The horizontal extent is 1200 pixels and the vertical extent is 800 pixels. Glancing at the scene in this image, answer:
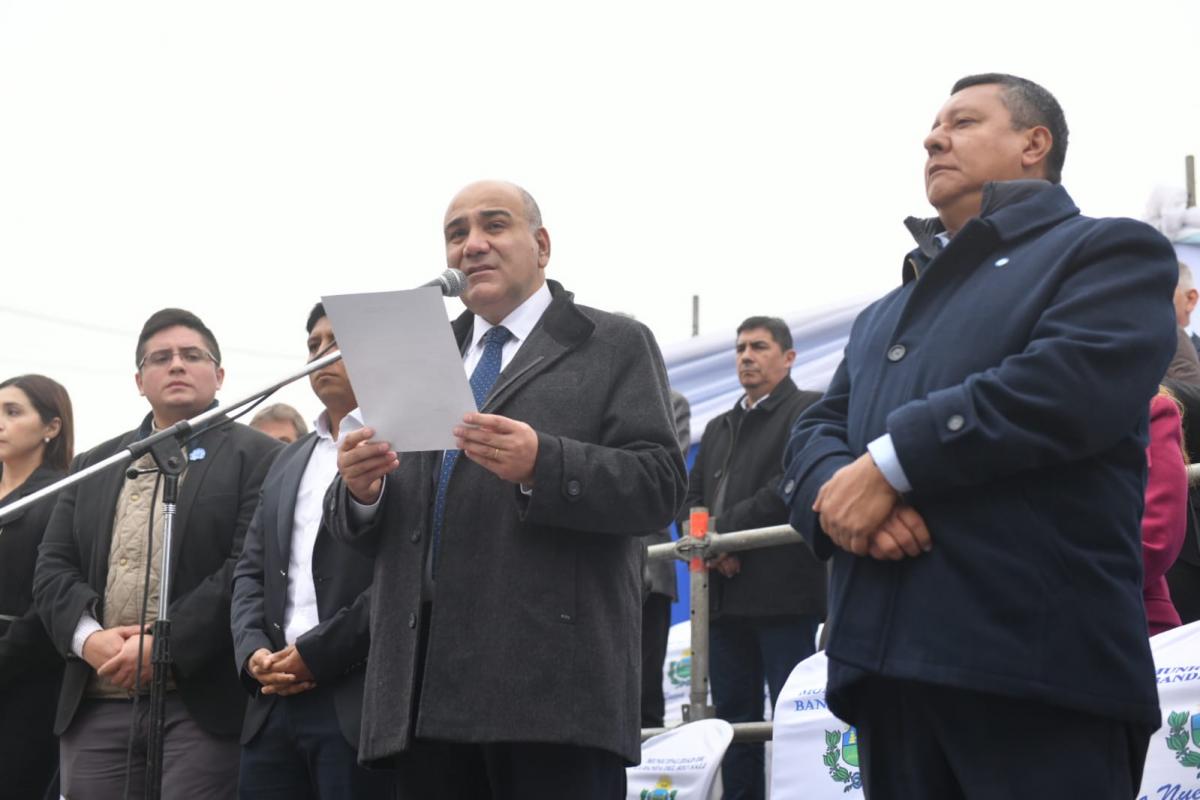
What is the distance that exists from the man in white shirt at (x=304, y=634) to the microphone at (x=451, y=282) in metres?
0.76

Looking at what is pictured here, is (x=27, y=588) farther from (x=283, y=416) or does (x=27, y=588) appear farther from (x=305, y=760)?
(x=283, y=416)

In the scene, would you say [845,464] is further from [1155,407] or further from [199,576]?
[199,576]

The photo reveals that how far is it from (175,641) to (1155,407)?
2.92 metres

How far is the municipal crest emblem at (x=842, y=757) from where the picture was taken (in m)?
3.84

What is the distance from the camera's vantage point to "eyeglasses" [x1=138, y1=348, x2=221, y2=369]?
471cm

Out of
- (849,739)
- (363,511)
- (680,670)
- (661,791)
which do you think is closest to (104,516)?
(363,511)

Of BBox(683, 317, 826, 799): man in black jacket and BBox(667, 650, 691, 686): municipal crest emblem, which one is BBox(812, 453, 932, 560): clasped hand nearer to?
BBox(683, 317, 826, 799): man in black jacket

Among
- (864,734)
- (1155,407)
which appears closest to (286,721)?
(864,734)

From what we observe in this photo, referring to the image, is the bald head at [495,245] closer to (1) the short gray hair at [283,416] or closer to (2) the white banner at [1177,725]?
(2) the white banner at [1177,725]

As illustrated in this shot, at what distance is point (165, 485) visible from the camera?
11.7 ft

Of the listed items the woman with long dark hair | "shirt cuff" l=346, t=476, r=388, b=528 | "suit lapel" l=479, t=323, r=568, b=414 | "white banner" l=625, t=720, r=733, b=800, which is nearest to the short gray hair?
the woman with long dark hair

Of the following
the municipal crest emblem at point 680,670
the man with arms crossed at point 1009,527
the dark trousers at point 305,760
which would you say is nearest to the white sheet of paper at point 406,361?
the man with arms crossed at point 1009,527

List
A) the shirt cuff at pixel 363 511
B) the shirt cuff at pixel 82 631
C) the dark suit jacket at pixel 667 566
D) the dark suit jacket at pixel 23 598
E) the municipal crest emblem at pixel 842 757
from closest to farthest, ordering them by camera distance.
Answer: the shirt cuff at pixel 363 511 → the municipal crest emblem at pixel 842 757 → the shirt cuff at pixel 82 631 → the dark suit jacket at pixel 23 598 → the dark suit jacket at pixel 667 566

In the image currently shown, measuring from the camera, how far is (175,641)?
14.1ft
